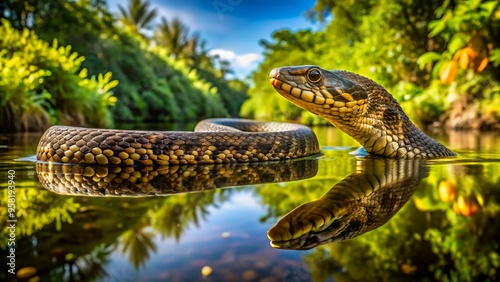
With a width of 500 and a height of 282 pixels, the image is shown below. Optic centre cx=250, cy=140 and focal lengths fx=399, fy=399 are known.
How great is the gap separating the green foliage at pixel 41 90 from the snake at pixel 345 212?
27.4ft

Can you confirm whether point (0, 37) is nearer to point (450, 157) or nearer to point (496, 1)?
point (450, 157)

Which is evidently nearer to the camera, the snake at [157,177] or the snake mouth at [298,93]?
the snake at [157,177]

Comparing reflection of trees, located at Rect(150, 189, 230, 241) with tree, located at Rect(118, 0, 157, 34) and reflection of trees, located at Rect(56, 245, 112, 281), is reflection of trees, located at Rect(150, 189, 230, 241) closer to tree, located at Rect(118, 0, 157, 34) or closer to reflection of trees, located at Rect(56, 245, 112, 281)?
reflection of trees, located at Rect(56, 245, 112, 281)

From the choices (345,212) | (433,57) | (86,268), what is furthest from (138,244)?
(433,57)

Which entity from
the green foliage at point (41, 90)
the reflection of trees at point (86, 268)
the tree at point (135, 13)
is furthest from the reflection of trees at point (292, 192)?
the tree at point (135, 13)

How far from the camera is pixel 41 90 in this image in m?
10.8

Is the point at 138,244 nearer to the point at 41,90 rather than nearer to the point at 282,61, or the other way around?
the point at 41,90

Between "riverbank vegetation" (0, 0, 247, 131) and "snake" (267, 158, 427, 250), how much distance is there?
814 centimetres

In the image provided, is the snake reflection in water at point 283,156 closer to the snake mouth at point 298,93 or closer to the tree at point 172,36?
the snake mouth at point 298,93

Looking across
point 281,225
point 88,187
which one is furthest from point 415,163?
point 88,187

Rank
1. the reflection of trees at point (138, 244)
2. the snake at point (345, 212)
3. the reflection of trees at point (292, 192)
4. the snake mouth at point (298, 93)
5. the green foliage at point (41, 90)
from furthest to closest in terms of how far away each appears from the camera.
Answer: the green foliage at point (41, 90) < the snake mouth at point (298, 93) < the reflection of trees at point (292, 192) < the snake at point (345, 212) < the reflection of trees at point (138, 244)

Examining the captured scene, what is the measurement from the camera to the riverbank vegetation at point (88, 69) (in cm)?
912

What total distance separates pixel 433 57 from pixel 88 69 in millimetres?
21840

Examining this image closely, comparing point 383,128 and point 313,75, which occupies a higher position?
point 313,75
